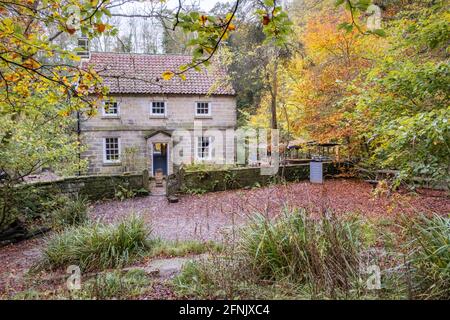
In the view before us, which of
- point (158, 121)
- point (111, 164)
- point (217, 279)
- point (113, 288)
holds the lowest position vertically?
point (113, 288)

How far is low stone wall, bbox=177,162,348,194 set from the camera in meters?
13.1

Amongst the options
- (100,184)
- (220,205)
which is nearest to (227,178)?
(220,205)

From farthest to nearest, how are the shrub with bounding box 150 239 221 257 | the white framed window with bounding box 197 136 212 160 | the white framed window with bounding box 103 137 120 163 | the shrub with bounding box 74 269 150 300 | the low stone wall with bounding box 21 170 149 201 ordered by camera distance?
1. the white framed window with bounding box 197 136 212 160
2. the white framed window with bounding box 103 137 120 163
3. the low stone wall with bounding box 21 170 149 201
4. the shrub with bounding box 150 239 221 257
5. the shrub with bounding box 74 269 150 300

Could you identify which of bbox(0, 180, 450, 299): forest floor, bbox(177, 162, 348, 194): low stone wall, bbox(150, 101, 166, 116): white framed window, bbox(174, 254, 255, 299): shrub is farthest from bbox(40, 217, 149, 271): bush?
bbox(150, 101, 166, 116): white framed window

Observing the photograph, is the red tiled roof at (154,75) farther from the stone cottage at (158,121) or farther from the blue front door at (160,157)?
the blue front door at (160,157)

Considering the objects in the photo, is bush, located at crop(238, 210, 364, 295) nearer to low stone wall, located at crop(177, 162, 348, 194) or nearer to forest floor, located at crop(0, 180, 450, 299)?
forest floor, located at crop(0, 180, 450, 299)

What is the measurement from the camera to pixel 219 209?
31.5ft

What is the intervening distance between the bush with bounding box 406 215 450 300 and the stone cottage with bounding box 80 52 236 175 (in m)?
15.2

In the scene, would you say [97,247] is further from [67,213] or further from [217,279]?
[67,213]

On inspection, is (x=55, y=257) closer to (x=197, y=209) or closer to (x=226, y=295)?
(x=226, y=295)

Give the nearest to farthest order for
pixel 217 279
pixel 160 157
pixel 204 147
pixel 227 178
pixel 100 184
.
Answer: pixel 217 279
pixel 100 184
pixel 227 178
pixel 160 157
pixel 204 147

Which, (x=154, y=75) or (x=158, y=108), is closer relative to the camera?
(x=158, y=108)

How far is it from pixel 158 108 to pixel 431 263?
1723cm

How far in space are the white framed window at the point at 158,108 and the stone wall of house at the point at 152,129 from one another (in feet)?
0.73
